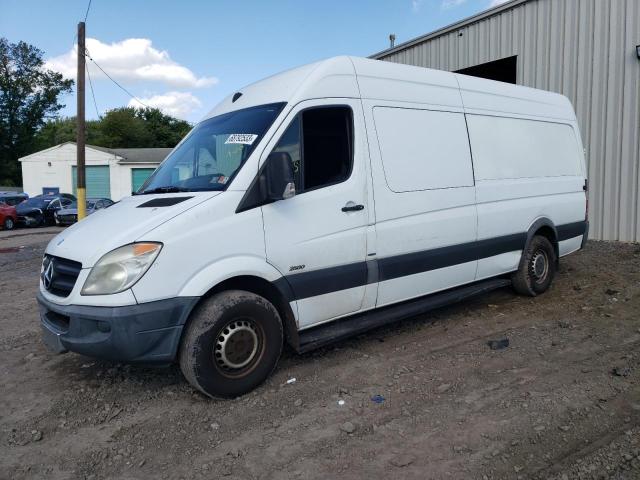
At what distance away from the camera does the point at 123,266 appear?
3471 mm

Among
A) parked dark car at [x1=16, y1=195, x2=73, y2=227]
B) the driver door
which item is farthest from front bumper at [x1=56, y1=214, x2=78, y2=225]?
the driver door

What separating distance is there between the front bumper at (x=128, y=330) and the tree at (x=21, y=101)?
6001 cm

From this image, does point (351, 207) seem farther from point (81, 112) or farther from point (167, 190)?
point (81, 112)

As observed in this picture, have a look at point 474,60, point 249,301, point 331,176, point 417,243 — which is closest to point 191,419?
point 249,301

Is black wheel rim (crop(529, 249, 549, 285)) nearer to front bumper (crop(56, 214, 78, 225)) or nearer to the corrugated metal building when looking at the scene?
the corrugated metal building

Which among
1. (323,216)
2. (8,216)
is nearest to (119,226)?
(323,216)

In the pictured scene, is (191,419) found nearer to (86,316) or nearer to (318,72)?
(86,316)

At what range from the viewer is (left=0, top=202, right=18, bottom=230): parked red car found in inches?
896

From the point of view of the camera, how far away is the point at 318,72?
440 cm

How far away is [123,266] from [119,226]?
389mm

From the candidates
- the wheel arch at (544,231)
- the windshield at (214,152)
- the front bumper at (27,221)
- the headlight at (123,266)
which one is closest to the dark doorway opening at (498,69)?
the wheel arch at (544,231)

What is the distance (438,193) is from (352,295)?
4.75 feet

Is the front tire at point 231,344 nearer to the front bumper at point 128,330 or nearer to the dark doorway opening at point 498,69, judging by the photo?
the front bumper at point 128,330

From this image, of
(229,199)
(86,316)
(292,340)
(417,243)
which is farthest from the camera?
(417,243)
